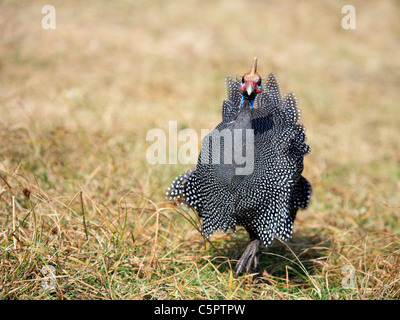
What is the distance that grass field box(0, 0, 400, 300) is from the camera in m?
2.90

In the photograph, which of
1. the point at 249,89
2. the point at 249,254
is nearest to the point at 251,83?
the point at 249,89

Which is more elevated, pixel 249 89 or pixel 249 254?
pixel 249 89

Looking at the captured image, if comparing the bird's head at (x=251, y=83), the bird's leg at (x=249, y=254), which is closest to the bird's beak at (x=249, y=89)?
the bird's head at (x=251, y=83)

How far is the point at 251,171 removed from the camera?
8.69ft

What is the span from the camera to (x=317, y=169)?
4.89 meters

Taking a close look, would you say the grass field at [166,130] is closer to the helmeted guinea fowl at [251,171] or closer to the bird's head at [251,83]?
the helmeted guinea fowl at [251,171]

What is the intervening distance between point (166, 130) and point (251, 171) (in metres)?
3.06

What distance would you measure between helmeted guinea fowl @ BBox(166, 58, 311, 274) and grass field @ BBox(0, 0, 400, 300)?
363 millimetres

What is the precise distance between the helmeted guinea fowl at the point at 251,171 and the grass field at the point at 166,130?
1.19ft

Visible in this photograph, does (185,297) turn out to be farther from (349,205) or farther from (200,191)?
(349,205)

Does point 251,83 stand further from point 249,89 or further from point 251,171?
point 251,171

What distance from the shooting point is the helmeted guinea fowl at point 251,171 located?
2.62 metres

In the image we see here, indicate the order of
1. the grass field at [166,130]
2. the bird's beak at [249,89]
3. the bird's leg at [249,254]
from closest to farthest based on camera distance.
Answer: the bird's beak at [249,89] → the grass field at [166,130] → the bird's leg at [249,254]
